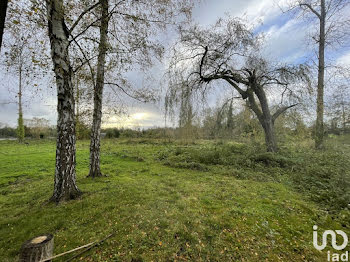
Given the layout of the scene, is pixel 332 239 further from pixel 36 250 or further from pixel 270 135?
pixel 270 135

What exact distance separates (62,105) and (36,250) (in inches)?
99.1

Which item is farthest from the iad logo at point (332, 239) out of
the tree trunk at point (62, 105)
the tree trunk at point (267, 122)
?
the tree trunk at point (267, 122)

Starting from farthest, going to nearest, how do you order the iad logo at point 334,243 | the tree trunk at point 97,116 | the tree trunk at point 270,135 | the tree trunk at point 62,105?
the tree trunk at point 270,135, the tree trunk at point 97,116, the tree trunk at point 62,105, the iad logo at point 334,243

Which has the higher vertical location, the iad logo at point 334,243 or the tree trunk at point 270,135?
the tree trunk at point 270,135

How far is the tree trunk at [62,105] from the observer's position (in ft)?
9.70

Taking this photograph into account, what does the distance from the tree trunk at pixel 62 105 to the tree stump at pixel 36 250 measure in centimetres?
194

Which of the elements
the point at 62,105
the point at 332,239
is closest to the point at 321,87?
the point at 332,239

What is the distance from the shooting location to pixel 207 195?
3.70 metres

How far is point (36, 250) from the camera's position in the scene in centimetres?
141

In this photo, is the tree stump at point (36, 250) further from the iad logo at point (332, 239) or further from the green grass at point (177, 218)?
the iad logo at point (332, 239)

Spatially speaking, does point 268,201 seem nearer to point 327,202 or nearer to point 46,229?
point 327,202

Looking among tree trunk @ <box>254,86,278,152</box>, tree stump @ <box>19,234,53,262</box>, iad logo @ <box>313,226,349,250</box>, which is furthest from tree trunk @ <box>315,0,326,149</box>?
tree stump @ <box>19,234,53,262</box>

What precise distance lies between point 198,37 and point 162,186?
245 inches

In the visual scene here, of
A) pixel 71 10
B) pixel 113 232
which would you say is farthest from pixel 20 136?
pixel 113 232
